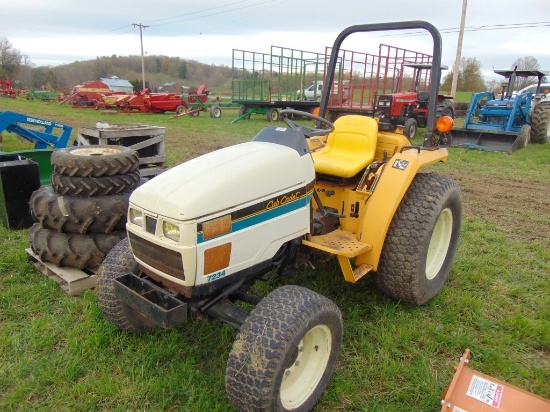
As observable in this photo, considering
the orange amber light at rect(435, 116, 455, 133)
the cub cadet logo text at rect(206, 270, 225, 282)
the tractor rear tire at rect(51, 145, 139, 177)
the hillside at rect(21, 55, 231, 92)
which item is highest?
the hillside at rect(21, 55, 231, 92)

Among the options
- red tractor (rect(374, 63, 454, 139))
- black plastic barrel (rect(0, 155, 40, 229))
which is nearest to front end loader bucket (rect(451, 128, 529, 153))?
red tractor (rect(374, 63, 454, 139))

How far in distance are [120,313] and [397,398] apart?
168 centimetres

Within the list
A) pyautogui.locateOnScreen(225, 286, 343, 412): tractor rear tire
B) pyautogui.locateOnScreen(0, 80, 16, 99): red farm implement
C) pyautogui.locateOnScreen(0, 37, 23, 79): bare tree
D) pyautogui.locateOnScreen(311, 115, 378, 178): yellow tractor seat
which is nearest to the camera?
pyautogui.locateOnScreen(225, 286, 343, 412): tractor rear tire

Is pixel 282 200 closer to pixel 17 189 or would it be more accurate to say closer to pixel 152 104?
pixel 17 189

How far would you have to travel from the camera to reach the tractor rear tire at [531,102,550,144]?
35.0ft

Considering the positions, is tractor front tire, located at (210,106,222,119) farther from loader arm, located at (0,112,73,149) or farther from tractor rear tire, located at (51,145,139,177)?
tractor rear tire, located at (51,145,139,177)

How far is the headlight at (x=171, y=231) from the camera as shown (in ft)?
6.43

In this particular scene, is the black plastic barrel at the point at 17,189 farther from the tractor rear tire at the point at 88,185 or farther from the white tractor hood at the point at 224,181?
the white tractor hood at the point at 224,181

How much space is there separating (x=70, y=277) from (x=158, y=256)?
5.22 feet

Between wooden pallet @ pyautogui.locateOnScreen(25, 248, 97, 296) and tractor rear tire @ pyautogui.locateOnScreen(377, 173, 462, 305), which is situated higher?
tractor rear tire @ pyautogui.locateOnScreen(377, 173, 462, 305)

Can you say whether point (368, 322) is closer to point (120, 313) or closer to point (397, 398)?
point (397, 398)

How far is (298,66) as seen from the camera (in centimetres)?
1794

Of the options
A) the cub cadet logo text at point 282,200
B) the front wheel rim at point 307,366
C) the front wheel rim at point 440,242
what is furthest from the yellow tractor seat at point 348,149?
the front wheel rim at point 307,366

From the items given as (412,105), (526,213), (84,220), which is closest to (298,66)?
(412,105)
